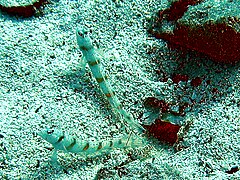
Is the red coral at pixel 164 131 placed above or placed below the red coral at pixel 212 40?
below

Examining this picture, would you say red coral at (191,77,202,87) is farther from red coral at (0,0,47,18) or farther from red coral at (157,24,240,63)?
red coral at (0,0,47,18)

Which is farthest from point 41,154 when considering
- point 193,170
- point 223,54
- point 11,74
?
point 223,54

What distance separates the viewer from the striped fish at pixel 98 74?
3.59 metres

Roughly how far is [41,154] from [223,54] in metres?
2.52

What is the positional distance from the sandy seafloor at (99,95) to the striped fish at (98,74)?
0.12 metres

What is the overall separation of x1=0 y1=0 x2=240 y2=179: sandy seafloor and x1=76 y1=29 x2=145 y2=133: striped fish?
0.12 m

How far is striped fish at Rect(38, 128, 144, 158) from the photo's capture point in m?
2.98

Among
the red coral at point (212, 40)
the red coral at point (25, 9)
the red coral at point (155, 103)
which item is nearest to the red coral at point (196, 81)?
the red coral at point (212, 40)

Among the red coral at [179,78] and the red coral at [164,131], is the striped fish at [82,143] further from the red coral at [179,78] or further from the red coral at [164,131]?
the red coral at [179,78]

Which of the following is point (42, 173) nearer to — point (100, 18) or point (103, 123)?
point (103, 123)

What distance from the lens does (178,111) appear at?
3.64 meters

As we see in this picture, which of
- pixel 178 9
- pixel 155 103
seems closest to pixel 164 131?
pixel 155 103

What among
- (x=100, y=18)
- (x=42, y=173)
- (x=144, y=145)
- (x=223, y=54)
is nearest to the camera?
(x=42, y=173)

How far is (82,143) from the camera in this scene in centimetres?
313
